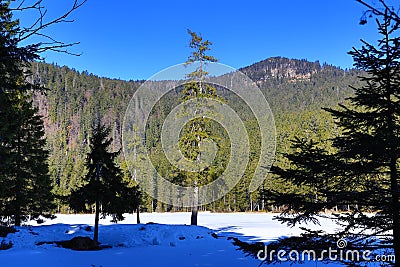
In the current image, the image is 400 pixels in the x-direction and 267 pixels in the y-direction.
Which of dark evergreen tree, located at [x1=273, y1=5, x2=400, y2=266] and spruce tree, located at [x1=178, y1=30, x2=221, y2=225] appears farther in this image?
spruce tree, located at [x1=178, y1=30, x2=221, y2=225]

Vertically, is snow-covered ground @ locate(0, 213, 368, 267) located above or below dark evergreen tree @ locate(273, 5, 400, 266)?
below

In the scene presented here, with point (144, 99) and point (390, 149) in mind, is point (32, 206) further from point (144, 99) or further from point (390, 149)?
point (144, 99)

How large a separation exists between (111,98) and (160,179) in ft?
422

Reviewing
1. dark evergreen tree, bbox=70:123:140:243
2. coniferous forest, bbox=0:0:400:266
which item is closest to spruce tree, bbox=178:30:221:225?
coniferous forest, bbox=0:0:400:266

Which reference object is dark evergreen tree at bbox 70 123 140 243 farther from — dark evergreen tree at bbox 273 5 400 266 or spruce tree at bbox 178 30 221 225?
dark evergreen tree at bbox 273 5 400 266

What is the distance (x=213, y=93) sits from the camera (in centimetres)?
2241

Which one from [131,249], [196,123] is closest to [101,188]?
[131,249]

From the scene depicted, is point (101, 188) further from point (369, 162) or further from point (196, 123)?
point (369, 162)

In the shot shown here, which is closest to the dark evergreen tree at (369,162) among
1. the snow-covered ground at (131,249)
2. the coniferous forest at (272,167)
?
the coniferous forest at (272,167)

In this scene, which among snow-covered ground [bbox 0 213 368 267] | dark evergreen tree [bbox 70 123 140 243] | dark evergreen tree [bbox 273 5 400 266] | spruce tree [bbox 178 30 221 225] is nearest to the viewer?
dark evergreen tree [bbox 273 5 400 266]

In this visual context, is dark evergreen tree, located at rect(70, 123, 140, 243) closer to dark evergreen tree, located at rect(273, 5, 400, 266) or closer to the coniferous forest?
the coniferous forest

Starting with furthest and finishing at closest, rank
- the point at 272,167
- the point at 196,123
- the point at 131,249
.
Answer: the point at 196,123
the point at 131,249
the point at 272,167

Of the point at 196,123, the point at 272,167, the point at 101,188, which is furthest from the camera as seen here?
the point at 196,123

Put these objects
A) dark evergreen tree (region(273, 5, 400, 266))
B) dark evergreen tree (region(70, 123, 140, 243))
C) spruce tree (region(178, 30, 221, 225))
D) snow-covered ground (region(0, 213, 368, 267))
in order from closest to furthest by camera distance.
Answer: dark evergreen tree (region(273, 5, 400, 266)) < snow-covered ground (region(0, 213, 368, 267)) < dark evergreen tree (region(70, 123, 140, 243)) < spruce tree (region(178, 30, 221, 225))
